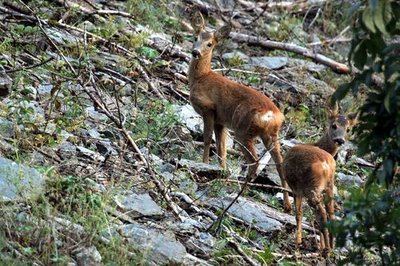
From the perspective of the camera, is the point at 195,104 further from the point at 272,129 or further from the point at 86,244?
the point at 86,244

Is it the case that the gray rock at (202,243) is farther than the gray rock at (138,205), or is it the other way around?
the gray rock at (138,205)

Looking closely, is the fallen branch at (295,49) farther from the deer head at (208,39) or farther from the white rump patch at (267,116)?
the white rump patch at (267,116)

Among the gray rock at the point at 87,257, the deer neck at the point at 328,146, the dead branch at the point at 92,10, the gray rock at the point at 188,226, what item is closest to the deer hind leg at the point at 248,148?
the deer neck at the point at 328,146

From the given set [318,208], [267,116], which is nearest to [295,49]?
[267,116]

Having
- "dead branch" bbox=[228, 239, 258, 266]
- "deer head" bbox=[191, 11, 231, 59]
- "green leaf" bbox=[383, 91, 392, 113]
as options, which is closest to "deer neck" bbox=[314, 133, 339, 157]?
"deer head" bbox=[191, 11, 231, 59]

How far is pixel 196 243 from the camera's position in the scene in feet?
27.7

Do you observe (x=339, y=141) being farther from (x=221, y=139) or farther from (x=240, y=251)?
(x=240, y=251)

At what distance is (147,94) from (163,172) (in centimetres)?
272

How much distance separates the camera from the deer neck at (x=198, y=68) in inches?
480

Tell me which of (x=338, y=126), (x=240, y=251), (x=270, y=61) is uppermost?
(x=338, y=126)

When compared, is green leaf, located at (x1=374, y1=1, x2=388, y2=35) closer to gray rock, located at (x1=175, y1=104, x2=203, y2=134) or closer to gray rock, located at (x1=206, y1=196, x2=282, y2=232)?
gray rock, located at (x1=206, y1=196, x2=282, y2=232)

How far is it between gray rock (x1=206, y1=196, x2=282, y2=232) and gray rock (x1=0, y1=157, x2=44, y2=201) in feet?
6.70

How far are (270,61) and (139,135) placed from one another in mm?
4946

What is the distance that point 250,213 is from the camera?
9680mm
